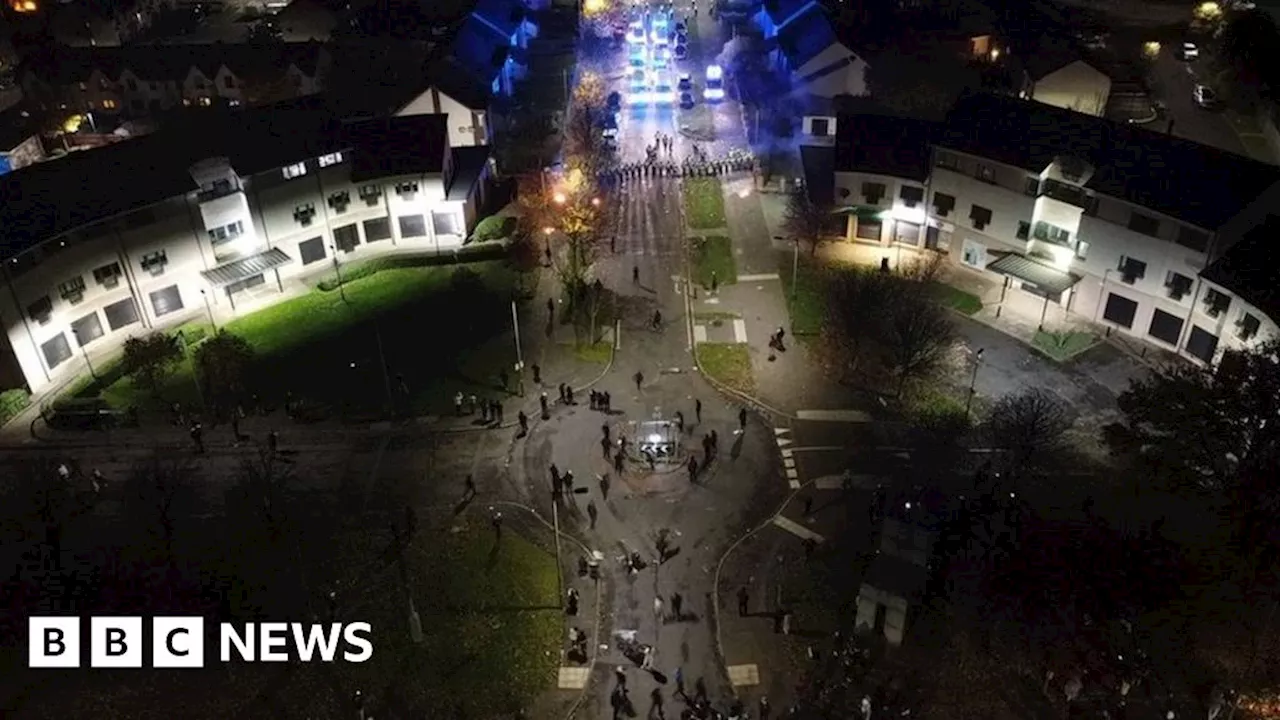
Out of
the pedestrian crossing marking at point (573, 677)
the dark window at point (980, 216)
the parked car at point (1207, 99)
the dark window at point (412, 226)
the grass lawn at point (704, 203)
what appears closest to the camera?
the pedestrian crossing marking at point (573, 677)

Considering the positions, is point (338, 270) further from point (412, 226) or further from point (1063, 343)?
point (1063, 343)

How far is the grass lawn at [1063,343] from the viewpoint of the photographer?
59.2 meters

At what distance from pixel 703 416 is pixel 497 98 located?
55936 millimetres

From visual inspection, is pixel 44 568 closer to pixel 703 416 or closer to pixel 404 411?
pixel 404 411

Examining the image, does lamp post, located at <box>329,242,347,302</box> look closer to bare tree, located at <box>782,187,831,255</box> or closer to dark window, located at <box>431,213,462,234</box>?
dark window, located at <box>431,213,462,234</box>

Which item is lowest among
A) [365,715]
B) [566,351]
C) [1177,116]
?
[365,715]

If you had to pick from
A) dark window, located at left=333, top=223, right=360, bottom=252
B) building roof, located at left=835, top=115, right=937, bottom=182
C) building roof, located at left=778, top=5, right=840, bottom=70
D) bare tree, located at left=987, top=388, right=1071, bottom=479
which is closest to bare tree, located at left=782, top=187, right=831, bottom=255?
building roof, located at left=835, top=115, right=937, bottom=182

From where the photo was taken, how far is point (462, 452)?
5316 cm

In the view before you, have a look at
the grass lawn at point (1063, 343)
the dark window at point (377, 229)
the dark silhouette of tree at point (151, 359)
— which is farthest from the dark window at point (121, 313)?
the grass lawn at point (1063, 343)

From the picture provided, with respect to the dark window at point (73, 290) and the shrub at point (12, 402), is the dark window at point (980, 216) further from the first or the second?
the shrub at point (12, 402)

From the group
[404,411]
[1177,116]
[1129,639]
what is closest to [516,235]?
[404,411]

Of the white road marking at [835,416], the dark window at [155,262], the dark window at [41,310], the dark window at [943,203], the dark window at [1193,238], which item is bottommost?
the white road marking at [835,416]

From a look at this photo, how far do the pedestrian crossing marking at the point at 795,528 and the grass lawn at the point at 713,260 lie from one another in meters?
25.2

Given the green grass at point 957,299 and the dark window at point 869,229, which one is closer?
the green grass at point 957,299
